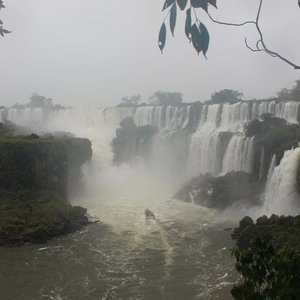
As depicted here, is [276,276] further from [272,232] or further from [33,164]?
[33,164]

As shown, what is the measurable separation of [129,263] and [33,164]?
1295cm

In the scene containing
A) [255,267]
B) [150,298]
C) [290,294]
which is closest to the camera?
[290,294]

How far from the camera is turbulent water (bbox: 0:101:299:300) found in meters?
18.0

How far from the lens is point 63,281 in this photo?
1855 centimetres

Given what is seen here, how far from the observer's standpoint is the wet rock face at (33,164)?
29.8 metres

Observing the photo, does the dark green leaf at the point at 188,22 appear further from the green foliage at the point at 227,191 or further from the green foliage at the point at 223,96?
the green foliage at the point at 223,96

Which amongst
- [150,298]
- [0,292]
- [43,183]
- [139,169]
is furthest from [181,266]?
[139,169]

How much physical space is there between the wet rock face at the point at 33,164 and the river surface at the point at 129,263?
17.1ft

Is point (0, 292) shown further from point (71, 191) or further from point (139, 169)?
point (139, 169)

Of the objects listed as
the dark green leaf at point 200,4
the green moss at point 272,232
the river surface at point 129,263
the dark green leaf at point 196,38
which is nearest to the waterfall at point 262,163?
the river surface at point 129,263

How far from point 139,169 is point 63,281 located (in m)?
28.8

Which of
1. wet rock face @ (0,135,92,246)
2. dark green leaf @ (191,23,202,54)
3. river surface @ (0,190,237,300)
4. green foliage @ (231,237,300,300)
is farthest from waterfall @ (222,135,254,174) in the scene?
dark green leaf @ (191,23,202,54)

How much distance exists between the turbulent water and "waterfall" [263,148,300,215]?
5.4 inches

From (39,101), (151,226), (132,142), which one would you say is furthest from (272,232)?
(39,101)
